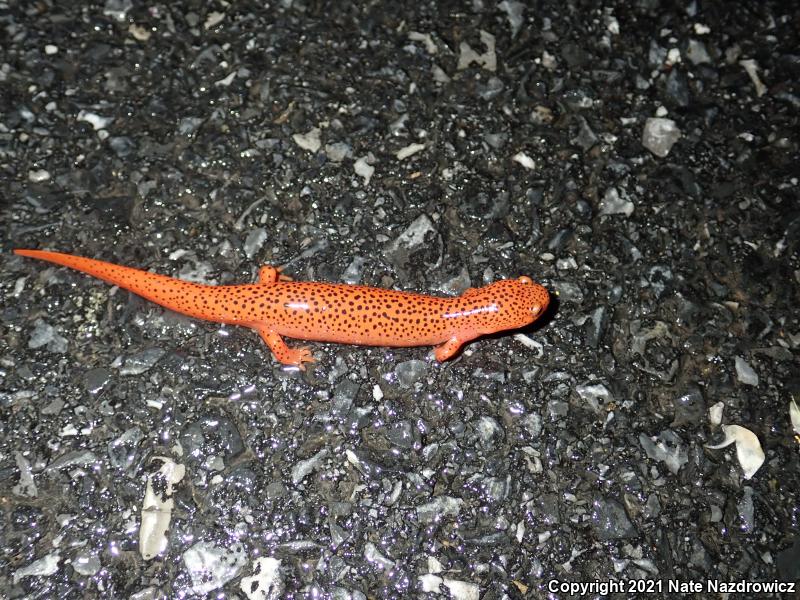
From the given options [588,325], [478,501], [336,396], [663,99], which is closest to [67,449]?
[336,396]

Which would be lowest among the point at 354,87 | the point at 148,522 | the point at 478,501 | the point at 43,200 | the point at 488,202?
the point at 148,522

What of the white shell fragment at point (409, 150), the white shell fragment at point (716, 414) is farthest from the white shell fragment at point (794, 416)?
the white shell fragment at point (409, 150)

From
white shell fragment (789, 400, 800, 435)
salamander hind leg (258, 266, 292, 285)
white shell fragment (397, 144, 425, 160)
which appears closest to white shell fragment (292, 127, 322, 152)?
white shell fragment (397, 144, 425, 160)

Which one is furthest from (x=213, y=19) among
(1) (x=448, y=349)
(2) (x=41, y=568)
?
(2) (x=41, y=568)

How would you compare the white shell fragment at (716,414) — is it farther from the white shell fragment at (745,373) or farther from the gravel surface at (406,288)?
the white shell fragment at (745,373)

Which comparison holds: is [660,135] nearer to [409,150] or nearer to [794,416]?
[409,150]

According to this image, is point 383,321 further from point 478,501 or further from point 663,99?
point 663,99
